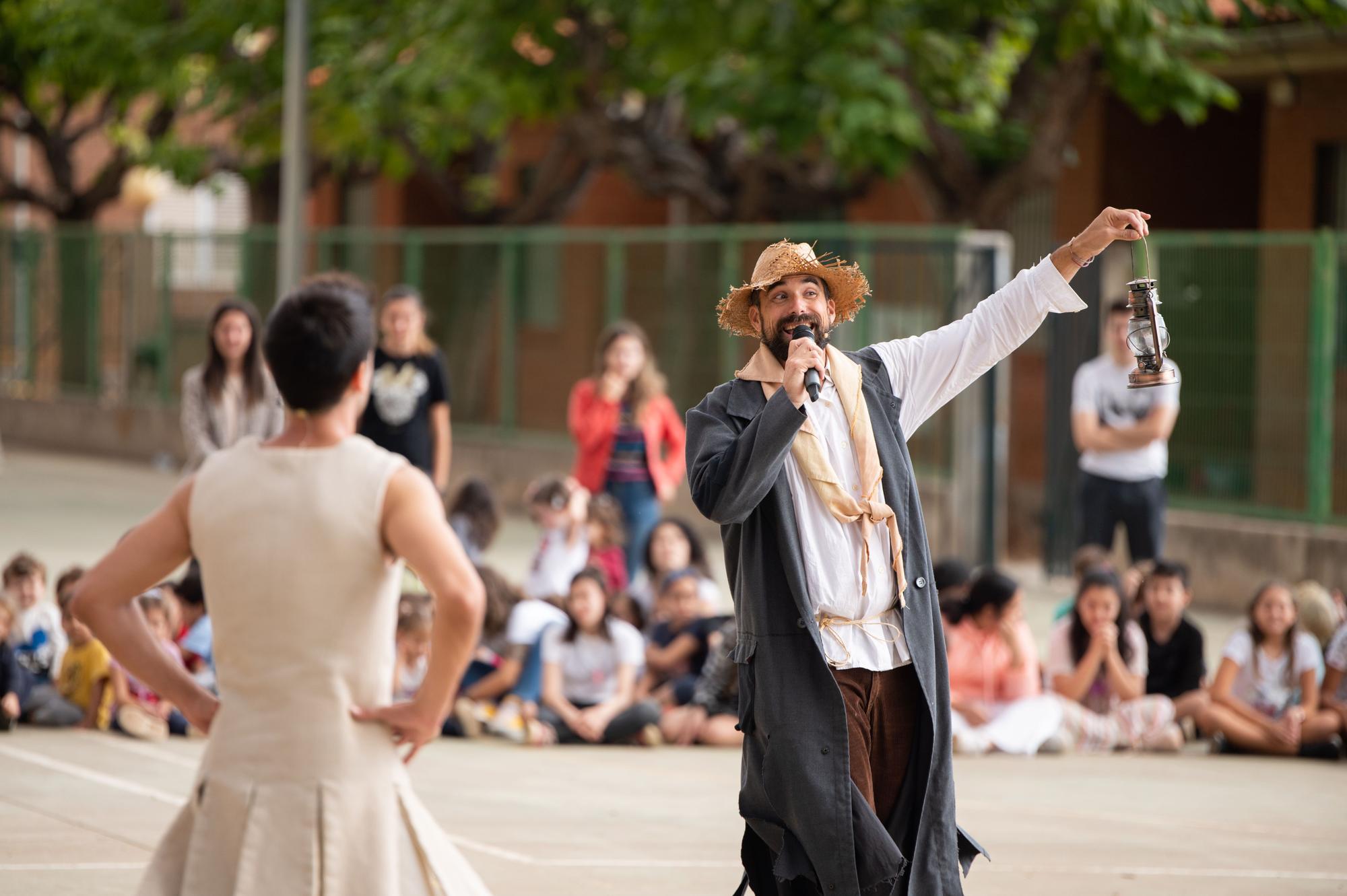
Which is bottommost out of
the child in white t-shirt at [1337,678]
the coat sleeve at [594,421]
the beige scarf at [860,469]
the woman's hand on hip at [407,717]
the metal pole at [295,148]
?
the child in white t-shirt at [1337,678]

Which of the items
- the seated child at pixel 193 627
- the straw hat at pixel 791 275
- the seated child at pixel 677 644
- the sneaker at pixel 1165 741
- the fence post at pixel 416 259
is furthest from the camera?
the fence post at pixel 416 259

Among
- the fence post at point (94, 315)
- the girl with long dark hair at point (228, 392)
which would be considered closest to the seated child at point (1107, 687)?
the girl with long dark hair at point (228, 392)

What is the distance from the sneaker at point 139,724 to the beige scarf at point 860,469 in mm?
5115

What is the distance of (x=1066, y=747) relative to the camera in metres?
9.30

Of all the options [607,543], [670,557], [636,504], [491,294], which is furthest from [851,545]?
[491,294]

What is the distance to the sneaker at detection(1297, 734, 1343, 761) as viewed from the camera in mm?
9156

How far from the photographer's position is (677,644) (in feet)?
31.8

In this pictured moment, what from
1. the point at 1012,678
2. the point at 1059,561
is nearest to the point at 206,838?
the point at 1012,678

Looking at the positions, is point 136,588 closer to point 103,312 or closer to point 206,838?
point 206,838

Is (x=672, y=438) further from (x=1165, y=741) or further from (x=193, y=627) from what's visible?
(x=1165, y=741)

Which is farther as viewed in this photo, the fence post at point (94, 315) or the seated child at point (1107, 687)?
the fence post at point (94, 315)

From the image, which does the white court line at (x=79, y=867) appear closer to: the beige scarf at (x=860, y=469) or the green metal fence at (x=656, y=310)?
the beige scarf at (x=860, y=469)

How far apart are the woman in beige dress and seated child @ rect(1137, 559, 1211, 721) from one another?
6651 millimetres

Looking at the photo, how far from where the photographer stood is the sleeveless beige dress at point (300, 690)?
3.47 meters
